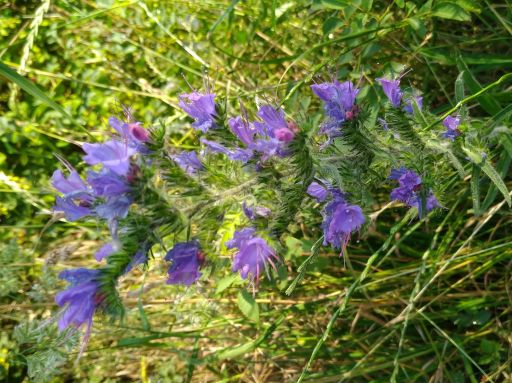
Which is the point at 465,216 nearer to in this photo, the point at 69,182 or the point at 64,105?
the point at 69,182

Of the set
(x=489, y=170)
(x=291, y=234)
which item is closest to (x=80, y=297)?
(x=489, y=170)

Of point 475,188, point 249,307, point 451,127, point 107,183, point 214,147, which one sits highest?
point 107,183

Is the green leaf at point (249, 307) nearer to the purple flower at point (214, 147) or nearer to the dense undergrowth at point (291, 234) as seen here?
the dense undergrowth at point (291, 234)

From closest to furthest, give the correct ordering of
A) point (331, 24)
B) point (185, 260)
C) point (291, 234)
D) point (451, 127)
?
1. point (185, 260)
2. point (451, 127)
3. point (331, 24)
4. point (291, 234)

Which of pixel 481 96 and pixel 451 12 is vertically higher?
pixel 451 12

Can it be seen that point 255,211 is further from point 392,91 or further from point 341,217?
point 392,91

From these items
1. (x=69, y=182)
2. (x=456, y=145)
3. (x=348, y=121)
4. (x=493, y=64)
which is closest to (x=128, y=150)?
(x=69, y=182)
